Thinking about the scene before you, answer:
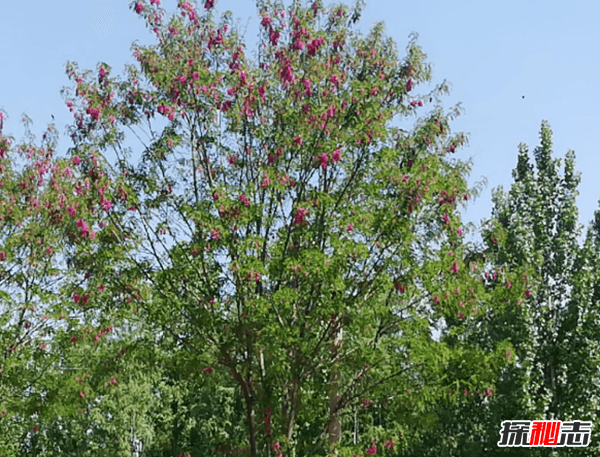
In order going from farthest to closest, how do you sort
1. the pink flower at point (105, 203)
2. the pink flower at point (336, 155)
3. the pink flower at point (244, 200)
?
the pink flower at point (336, 155)
the pink flower at point (105, 203)
the pink flower at point (244, 200)

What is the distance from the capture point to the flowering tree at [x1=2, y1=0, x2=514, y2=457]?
13164 mm

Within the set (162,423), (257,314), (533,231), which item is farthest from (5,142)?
(162,423)

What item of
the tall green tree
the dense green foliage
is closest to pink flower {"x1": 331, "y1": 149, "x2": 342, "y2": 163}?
the dense green foliage

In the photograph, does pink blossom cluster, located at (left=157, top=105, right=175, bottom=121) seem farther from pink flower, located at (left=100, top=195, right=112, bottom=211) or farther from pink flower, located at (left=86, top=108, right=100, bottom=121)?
pink flower, located at (left=100, top=195, right=112, bottom=211)

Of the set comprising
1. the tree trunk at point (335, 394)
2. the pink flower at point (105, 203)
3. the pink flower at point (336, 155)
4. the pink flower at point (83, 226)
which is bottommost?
the tree trunk at point (335, 394)

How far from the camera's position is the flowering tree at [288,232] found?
518 inches

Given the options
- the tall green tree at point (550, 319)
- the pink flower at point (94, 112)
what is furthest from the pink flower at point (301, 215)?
the tall green tree at point (550, 319)

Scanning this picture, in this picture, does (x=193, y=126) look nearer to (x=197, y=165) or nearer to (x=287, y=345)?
(x=197, y=165)

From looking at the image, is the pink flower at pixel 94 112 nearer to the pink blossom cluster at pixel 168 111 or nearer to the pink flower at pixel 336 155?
the pink blossom cluster at pixel 168 111

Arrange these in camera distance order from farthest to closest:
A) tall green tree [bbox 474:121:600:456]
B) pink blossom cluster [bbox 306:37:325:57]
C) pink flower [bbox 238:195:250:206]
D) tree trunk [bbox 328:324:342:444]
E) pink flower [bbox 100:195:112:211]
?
tall green tree [bbox 474:121:600:456] → pink blossom cluster [bbox 306:37:325:57] → tree trunk [bbox 328:324:342:444] → pink flower [bbox 100:195:112:211] → pink flower [bbox 238:195:250:206]

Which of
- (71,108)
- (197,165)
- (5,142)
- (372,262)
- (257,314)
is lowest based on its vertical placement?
(257,314)

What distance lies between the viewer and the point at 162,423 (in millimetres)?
37938

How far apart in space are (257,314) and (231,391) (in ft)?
70.7

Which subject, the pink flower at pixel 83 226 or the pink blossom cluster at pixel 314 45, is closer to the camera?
the pink flower at pixel 83 226
